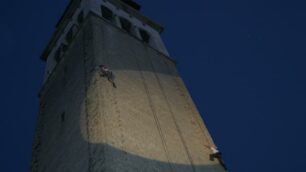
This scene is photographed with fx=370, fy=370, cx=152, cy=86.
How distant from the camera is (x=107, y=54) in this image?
54.2 ft

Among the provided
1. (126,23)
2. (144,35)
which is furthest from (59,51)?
(144,35)

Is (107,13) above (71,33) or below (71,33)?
above

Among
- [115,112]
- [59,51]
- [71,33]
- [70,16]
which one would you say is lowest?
[59,51]

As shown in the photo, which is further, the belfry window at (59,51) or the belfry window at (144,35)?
the belfry window at (144,35)

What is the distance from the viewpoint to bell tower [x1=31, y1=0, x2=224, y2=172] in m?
11.5

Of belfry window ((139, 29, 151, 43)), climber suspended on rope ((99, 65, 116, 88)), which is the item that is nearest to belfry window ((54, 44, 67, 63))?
belfry window ((139, 29, 151, 43))

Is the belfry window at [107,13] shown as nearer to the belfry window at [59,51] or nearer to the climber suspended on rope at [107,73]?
the belfry window at [59,51]

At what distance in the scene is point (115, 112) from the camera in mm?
12539

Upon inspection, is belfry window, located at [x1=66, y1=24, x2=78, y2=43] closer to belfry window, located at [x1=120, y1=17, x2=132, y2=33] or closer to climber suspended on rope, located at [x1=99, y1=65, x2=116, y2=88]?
belfry window, located at [x1=120, y1=17, x2=132, y2=33]

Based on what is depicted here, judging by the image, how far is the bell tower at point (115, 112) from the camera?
452 inches

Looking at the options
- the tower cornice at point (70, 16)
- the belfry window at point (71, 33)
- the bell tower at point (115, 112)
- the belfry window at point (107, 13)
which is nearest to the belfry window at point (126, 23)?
the belfry window at point (107, 13)

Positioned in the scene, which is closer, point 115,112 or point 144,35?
point 115,112

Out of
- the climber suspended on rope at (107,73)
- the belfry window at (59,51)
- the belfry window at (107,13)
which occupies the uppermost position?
the climber suspended on rope at (107,73)

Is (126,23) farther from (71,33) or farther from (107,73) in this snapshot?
(107,73)
